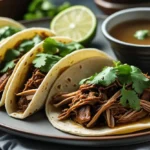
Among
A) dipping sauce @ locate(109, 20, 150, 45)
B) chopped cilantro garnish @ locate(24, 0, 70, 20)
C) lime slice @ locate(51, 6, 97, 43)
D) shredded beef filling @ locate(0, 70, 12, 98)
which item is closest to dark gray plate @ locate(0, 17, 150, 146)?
shredded beef filling @ locate(0, 70, 12, 98)

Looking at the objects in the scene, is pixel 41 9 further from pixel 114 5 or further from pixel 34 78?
pixel 34 78

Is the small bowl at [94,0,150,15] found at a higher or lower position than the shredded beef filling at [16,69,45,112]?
lower

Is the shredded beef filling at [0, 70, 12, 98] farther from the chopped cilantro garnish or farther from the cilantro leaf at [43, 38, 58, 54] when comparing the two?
the chopped cilantro garnish

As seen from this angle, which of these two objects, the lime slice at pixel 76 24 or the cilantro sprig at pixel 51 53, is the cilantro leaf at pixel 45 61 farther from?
the lime slice at pixel 76 24

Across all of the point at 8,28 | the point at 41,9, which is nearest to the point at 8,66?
the point at 8,28

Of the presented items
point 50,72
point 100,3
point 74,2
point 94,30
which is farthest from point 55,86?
point 74,2

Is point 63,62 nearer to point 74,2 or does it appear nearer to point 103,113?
point 103,113

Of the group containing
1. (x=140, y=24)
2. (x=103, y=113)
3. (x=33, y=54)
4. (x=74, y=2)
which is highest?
(x=33, y=54)

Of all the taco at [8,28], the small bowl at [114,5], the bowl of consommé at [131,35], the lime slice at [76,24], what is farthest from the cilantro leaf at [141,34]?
the taco at [8,28]
